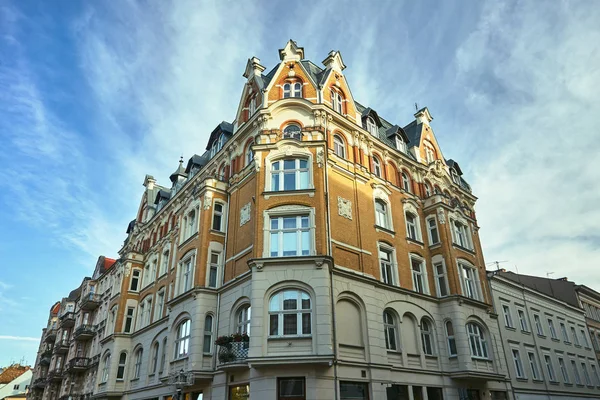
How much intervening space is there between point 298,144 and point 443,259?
37.9 feet

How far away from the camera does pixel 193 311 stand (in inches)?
922

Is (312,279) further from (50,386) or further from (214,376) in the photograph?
(50,386)

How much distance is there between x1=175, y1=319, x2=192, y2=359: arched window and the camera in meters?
23.9

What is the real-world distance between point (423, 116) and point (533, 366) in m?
19.7

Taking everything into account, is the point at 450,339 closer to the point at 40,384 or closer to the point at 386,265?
the point at 386,265

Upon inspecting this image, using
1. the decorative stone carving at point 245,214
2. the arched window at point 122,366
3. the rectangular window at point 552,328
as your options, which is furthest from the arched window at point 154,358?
the rectangular window at point 552,328

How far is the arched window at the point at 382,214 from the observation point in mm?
25781

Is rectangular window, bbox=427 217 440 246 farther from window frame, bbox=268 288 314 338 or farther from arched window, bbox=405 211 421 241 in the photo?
window frame, bbox=268 288 314 338

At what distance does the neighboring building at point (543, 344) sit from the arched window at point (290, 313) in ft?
57.1

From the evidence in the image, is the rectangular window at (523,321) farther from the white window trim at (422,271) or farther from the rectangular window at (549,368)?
the white window trim at (422,271)

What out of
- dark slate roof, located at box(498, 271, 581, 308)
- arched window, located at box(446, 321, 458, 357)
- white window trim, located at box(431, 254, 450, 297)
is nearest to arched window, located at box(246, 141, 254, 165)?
white window trim, located at box(431, 254, 450, 297)

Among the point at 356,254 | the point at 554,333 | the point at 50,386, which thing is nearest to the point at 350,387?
the point at 356,254

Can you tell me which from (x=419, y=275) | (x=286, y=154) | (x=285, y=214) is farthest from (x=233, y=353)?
(x=419, y=275)

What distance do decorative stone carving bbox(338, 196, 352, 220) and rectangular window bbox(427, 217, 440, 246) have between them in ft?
24.7
